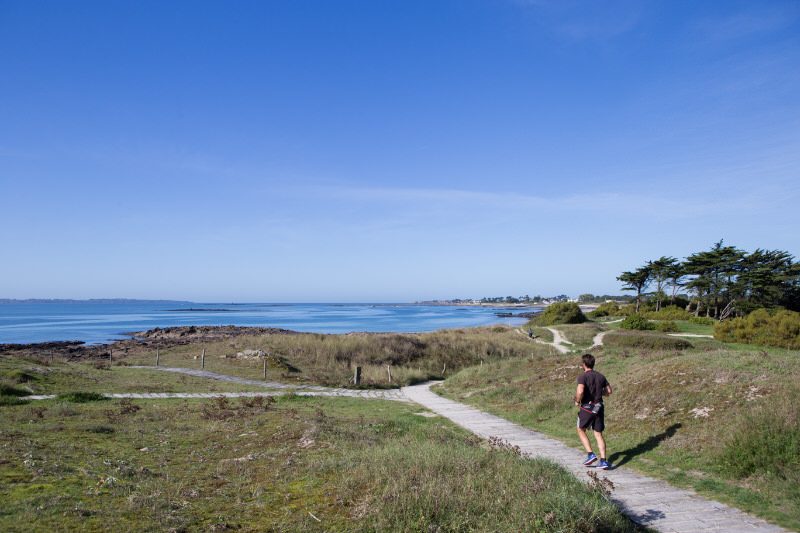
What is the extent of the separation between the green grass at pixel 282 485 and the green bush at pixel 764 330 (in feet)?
79.1

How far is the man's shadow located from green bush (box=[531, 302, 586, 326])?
5099cm

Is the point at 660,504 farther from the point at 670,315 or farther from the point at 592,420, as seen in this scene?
the point at 670,315

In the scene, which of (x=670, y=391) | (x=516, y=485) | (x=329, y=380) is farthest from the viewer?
(x=329, y=380)

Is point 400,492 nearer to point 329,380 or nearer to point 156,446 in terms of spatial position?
point 156,446

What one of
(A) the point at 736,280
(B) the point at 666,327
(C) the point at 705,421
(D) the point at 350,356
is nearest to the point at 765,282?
(A) the point at 736,280

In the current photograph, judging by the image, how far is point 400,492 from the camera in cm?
578

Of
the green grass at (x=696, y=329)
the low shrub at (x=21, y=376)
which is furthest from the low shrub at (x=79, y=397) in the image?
the green grass at (x=696, y=329)

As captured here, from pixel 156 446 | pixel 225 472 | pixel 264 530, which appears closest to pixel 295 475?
pixel 225 472

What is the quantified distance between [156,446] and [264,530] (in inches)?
216

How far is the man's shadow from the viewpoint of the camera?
920 cm

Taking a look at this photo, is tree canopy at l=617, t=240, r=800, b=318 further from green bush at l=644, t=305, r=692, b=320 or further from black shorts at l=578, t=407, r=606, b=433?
black shorts at l=578, t=407, r=606, b=433

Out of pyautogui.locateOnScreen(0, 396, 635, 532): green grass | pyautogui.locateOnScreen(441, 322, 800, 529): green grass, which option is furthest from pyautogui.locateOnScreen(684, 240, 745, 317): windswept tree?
pyautogui.locateOnScreen(0, 396, 635, 532): green grass

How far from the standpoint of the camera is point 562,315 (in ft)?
198

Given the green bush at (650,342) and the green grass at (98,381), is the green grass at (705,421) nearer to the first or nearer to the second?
the green bush at (650,342)
